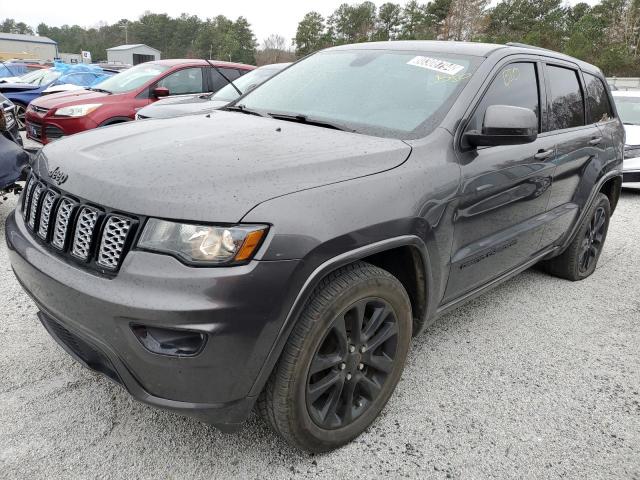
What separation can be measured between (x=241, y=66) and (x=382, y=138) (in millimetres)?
6841

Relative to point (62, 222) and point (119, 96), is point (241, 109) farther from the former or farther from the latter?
point (119, 96)

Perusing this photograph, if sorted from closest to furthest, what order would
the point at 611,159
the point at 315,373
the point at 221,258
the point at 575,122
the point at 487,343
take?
the point at 221,258 < the point at 315,373 < the point at 487,343 < the point at 575,122 < the point at 611,159

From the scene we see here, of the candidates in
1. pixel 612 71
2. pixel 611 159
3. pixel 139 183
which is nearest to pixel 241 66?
Result: pixel 611 159

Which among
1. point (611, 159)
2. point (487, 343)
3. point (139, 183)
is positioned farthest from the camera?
point (611, 159)

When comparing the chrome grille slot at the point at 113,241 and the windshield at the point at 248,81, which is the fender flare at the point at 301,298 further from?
the windshield at the point at 248,81

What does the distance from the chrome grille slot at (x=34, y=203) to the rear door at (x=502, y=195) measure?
1870mm

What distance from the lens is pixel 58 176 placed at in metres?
2.03

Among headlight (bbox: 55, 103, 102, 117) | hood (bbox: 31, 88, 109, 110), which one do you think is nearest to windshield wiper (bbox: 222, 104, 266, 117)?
headlight (bbox: 55, 103, 102, 117)

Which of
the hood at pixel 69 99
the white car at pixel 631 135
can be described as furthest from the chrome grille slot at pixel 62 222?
the white car at pixel 631 135

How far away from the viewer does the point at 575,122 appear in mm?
3613

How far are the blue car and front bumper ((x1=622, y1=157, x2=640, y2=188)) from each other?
367 inches

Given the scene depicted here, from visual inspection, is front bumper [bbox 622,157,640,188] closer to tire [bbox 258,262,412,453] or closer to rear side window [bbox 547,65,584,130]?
rear side window [bbox 547,65,584,130]

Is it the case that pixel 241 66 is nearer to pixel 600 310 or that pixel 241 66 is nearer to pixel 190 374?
pixel 600 310

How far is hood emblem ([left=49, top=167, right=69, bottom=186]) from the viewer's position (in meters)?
2.00
